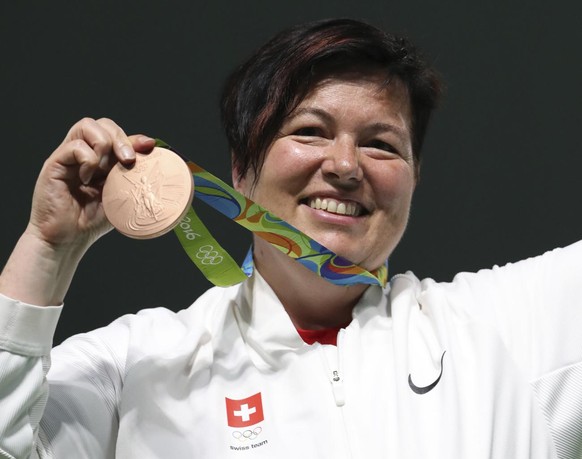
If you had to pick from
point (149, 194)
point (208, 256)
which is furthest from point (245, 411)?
point (149, 194)

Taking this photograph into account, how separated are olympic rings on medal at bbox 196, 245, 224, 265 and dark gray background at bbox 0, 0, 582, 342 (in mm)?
696

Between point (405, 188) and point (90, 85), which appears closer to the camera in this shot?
point (405, 188)

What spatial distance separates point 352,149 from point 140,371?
45 cm

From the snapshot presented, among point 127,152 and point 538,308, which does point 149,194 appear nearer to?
point 127,152

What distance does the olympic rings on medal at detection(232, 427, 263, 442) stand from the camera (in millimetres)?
1566

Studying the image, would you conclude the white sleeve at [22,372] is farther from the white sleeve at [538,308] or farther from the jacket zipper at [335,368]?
the white sleeve at [538,308]

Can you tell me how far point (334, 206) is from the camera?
66.6 inches

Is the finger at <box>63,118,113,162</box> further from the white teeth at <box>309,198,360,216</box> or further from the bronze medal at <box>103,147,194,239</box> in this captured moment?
the white teeth at <box>309,198,360,216</box>

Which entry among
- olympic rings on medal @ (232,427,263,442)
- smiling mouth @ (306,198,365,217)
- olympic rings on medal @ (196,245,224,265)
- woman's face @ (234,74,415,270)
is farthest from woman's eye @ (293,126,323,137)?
olympic rings on medal @ (232,427,263,442)

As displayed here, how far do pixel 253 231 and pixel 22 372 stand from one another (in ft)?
1.37

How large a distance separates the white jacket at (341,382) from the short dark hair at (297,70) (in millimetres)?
282

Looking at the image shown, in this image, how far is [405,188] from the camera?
1747mm

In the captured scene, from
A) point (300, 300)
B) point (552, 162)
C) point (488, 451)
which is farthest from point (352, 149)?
point (552, 162)

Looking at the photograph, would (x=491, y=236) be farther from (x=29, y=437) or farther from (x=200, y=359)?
(x=29, y=437)
